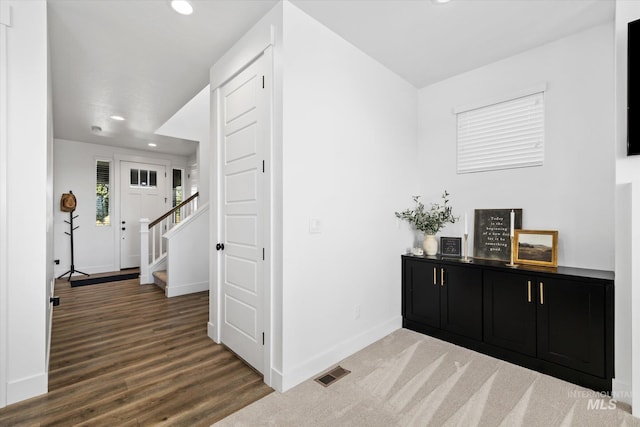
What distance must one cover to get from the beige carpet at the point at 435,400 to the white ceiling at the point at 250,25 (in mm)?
2766

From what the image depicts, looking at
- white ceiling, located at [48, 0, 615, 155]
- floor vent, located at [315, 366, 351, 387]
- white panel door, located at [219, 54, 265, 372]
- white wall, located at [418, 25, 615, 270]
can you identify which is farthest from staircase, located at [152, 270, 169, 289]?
white wall, located at [418, 25, 615, 270]

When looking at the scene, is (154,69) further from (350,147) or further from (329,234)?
(329,234)

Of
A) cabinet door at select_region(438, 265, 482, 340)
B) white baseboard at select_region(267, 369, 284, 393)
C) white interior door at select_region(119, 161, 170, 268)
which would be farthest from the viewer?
white interior door at select_region(119, 161, 170, 268)

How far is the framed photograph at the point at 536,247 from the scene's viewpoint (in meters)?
2.49

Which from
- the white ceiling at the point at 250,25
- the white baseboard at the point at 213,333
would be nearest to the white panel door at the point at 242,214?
the white baseboard at the point at 213,333

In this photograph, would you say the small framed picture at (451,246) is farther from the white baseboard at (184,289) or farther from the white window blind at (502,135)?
the white baseboard at (184,289)

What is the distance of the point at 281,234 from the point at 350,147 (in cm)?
108

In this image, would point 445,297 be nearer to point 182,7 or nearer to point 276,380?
point 276,380

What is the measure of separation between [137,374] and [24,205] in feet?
4.75

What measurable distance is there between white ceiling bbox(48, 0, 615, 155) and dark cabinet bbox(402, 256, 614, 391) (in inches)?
78.1

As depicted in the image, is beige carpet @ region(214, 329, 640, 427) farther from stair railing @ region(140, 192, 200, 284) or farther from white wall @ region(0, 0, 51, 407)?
stair railing @ region(140, 192, 200, 284)

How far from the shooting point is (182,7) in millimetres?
2162

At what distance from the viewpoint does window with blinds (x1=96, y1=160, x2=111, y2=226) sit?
625 cm

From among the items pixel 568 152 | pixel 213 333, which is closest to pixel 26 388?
pixel 213 333
